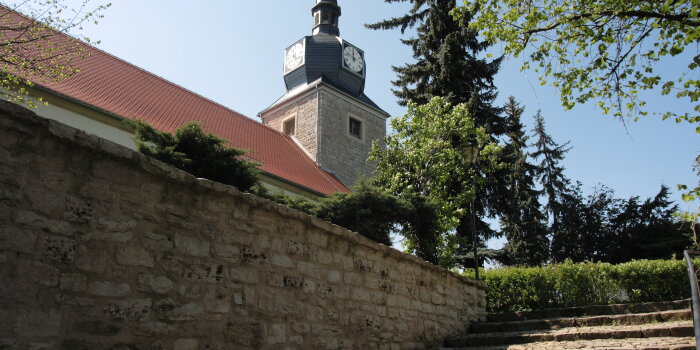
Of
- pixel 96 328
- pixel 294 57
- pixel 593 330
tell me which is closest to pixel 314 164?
pixel 294 57

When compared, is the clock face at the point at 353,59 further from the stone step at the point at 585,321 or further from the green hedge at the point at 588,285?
the stone step at the point at 585,321

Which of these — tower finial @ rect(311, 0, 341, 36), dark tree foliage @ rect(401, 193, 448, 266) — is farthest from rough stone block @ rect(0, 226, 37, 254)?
tower finial @ rect(311, 0, 341, 36)

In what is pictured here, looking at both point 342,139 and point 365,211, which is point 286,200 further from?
point 342,139

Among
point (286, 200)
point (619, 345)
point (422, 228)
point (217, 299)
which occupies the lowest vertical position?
point (619, 345)

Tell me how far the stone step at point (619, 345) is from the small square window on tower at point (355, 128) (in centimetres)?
1920

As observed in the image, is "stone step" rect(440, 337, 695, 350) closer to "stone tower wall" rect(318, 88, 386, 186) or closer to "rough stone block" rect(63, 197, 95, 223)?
"rough stone block" rect(63, 197, 95, 223)

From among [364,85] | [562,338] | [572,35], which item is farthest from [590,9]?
[364,85]

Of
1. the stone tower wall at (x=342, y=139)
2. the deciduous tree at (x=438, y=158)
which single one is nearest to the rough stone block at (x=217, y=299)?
the deciduous tree at (x=438, y=158)

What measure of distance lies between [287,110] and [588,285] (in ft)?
60.6

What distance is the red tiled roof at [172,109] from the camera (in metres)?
13.8

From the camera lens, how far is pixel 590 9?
6.46 m

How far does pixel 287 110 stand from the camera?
1039 inches

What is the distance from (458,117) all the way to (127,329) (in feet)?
42.7

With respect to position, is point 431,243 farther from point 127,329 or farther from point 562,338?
point 127,329
